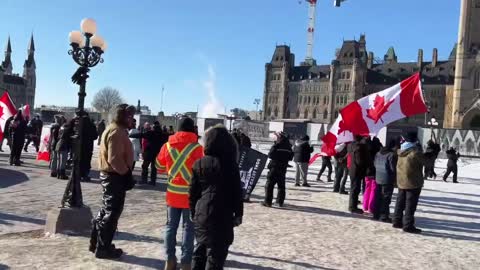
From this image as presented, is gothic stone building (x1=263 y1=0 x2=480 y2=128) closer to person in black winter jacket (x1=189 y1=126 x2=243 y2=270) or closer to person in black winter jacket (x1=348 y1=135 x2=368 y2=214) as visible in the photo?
person in black winter jacket (x1=348 y1=135 x2=368 y2=214)

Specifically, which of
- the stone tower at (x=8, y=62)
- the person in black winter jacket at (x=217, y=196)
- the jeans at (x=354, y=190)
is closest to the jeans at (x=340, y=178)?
the jeans at (x=354, y=190)

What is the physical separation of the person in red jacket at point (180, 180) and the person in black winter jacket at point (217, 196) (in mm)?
873

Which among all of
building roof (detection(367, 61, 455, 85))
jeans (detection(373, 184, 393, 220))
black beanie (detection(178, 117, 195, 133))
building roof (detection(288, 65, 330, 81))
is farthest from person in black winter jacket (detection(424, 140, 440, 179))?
building roof (detection(288, 65, 330, 81))

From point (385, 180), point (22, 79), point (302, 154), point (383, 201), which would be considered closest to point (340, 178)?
point (302, 154)

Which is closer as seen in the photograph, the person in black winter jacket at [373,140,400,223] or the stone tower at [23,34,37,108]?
the person in black winter jacket at [373,140,400,223]

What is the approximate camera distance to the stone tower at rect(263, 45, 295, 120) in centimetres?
12750

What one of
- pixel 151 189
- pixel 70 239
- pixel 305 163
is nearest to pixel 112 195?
pixel 70 239

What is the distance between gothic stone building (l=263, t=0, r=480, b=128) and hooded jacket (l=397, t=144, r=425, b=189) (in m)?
92.1

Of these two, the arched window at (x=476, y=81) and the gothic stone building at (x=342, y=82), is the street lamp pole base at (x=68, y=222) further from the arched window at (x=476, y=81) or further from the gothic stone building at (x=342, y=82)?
the gothic stone building at (x=342, y=82)

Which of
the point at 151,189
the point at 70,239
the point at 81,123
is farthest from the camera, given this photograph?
the point at 151,189

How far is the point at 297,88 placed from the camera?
127062 millimetres

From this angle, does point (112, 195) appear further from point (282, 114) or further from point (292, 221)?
point (282, 114)

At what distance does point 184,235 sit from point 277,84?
12481cm

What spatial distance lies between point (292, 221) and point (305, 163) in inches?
258
